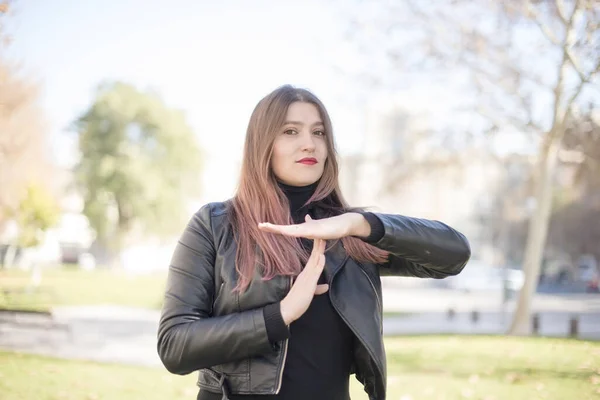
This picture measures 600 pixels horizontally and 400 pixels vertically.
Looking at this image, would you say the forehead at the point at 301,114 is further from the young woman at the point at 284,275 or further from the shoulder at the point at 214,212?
the shoulder at the point at 214,212

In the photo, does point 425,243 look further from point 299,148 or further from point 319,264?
point 299,148

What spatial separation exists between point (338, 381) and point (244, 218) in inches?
24.6

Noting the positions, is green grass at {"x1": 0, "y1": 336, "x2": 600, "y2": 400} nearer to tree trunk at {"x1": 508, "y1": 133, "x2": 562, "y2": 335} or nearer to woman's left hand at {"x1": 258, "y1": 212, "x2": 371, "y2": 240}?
tree trunk at {"x1": 508, "y1": 133, "x2": 562, "y2": 335}

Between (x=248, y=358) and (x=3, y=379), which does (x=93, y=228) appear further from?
(x=248, y=358)

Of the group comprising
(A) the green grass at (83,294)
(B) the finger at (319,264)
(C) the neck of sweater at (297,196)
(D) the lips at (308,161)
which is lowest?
(A) the green grass at (83,294)

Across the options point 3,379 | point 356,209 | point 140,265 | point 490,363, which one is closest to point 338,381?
point 356,209

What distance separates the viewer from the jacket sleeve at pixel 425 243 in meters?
2.05

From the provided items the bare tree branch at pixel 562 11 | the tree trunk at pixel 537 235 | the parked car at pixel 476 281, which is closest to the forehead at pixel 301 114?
the bare tree branch at pixel 562 11

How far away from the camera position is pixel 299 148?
2.28 m

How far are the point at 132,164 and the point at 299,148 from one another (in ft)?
135

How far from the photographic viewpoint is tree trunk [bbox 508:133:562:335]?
47.4 feet

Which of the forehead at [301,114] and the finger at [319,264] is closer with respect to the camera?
the finger at [319,264]

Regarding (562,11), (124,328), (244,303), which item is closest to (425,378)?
(244,303)

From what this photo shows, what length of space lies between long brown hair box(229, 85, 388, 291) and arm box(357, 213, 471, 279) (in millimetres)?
195
